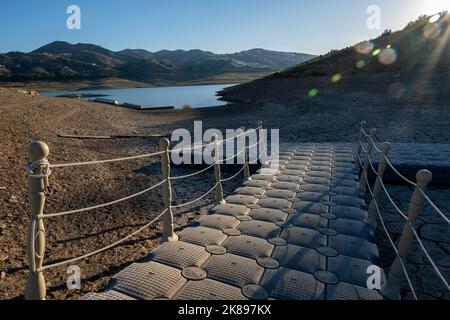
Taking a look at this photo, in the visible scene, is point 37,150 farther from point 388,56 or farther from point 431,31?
point 431,31

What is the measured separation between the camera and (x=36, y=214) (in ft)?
6.60

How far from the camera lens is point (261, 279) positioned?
2658 mm

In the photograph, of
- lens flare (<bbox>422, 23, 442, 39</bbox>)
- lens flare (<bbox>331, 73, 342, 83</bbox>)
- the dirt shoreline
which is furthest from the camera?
lens flare (<bbox>422, 23, 442, 39</bbox>)

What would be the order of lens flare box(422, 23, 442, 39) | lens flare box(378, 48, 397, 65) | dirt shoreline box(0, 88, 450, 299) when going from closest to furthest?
dirt shoreline box(0, 88, 450, 299)
lens flare box(378, 48, 397, 65)
lens flare box(422, 23, 442, 39)

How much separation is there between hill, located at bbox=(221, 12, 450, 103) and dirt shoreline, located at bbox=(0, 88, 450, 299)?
153 inches

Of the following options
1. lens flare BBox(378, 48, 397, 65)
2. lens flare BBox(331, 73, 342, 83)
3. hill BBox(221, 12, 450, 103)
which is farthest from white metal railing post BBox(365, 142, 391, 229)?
lens flare BBox(378, 48, 397, 65)

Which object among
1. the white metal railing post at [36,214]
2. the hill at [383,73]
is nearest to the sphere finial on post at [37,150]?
the white metal railing post at [36,214]

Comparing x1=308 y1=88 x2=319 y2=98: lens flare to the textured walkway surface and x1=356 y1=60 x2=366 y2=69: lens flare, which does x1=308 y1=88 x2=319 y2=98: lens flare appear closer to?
x1=356 y1=60 x2=366 y2=69: lens flare

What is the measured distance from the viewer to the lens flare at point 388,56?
100.0ft

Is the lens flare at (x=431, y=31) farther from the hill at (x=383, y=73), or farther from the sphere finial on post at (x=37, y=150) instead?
the sphere finial on post at (x=37, y=150)

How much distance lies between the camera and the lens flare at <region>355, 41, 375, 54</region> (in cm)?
3634

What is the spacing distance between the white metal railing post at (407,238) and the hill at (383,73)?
20180 millimetres
